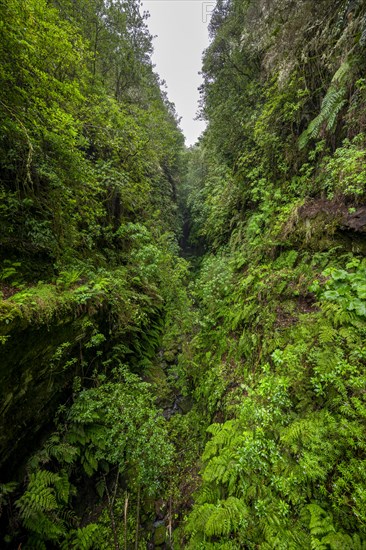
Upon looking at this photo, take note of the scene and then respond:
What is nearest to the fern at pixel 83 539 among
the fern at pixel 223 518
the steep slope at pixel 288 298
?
the steep slope at pixel 288 298

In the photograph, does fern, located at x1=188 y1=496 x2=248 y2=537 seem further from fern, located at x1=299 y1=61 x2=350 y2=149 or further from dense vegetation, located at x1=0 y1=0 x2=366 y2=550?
fern, located at x1=299 y1=61 x2=350 y2=149

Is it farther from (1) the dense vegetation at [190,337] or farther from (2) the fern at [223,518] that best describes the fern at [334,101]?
(2) the fern at [223,518]

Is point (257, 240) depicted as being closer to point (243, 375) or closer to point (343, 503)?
point (243, 375)

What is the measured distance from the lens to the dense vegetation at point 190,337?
2.19 meters

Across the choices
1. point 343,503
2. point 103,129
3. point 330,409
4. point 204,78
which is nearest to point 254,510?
point 343,503

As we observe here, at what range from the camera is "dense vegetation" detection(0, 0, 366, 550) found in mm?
2188

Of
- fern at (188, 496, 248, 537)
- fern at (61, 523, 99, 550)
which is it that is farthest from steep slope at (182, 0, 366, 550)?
fern at (61, 523, 99, 550)

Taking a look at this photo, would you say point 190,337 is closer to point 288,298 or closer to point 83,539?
point 288,298

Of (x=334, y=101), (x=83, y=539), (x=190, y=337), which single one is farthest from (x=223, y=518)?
(x=334, y=101)

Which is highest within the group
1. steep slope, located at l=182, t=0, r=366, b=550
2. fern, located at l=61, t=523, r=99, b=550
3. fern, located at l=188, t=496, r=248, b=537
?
steep slope, located at l=182, t=0, r=366, b=550

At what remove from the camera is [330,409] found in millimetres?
2340

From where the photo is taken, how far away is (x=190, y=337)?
665 cm

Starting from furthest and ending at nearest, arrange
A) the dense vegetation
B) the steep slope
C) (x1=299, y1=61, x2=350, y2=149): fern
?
(x1=299, y1=61, x2=350, y2=149): fern → the dense vegetation → the steep slope

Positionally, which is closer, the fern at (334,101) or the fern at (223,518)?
the fern at (223,518)
